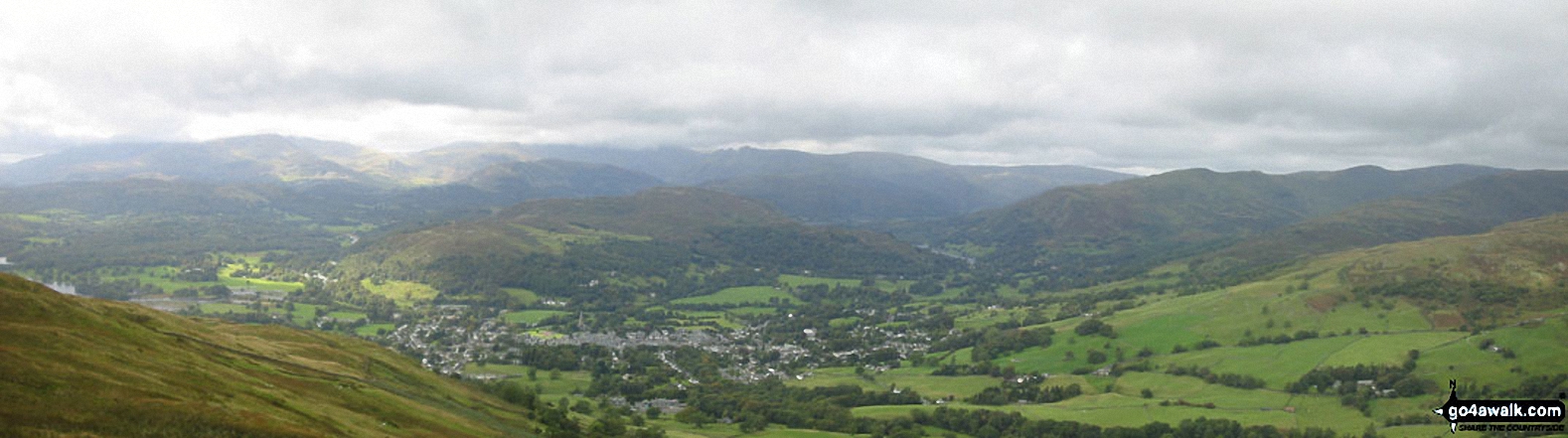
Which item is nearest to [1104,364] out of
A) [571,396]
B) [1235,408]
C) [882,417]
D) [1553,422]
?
[1235,408]

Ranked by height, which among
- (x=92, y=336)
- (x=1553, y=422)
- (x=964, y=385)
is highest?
(x=92, y=336)

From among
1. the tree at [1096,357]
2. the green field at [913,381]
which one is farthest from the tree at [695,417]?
the tree at [1096,357]

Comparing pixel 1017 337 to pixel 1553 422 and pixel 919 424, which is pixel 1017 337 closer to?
pixel 919 424

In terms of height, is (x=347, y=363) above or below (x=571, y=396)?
above

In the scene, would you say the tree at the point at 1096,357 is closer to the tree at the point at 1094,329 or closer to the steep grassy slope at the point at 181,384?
the tree at the point at 1094,329

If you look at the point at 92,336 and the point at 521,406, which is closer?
the point at 92,336

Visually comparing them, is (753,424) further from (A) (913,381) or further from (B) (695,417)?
(A) (913,381)

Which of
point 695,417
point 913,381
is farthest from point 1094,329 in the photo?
point 695,417

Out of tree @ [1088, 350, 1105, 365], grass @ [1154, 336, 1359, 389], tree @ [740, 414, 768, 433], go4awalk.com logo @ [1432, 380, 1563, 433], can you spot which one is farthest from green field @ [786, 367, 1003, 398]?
go4awalk.com logo @ [1432, 380, 1563, 433]
